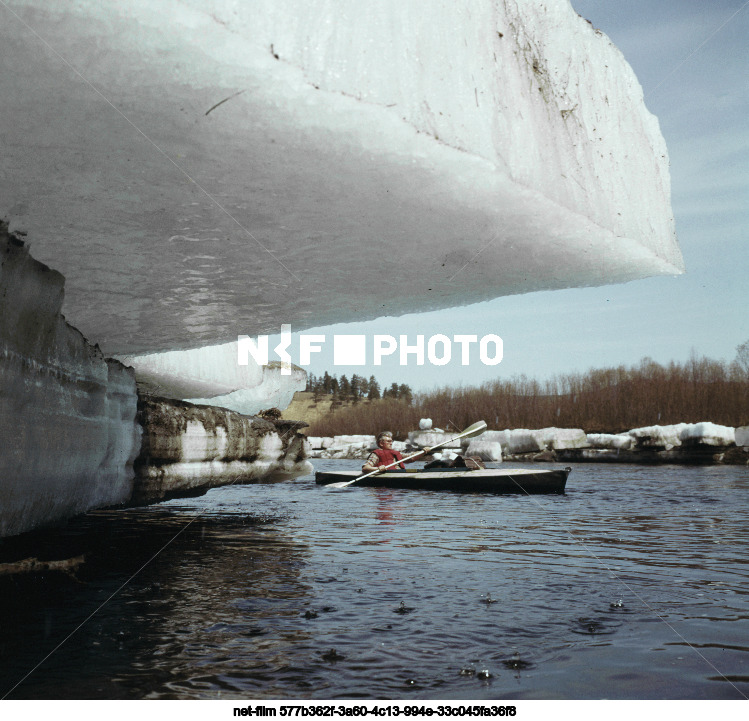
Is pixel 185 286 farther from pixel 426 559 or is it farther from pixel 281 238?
pixel 426 559

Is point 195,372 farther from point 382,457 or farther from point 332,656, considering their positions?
point 382,457

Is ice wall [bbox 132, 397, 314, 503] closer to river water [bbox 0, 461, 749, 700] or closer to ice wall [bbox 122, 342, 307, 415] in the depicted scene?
ice wall [bbox 122, 342, 307, 415]

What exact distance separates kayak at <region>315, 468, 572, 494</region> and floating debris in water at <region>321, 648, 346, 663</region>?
33.3ft

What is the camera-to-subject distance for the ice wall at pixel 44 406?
3756 mm

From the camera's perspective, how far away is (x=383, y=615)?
3.56 metres

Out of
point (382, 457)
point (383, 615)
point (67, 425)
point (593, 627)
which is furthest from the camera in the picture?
point (382, 457)

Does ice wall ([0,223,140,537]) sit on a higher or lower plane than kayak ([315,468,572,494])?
higher

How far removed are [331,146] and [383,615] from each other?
90.1 inches

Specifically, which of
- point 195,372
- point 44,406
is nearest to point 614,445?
point 195,372

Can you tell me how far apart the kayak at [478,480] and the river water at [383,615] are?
5236 mm

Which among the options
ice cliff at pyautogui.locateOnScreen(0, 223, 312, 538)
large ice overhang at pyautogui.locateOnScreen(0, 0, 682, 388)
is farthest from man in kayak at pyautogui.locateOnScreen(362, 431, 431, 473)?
large ice overhang at pyautogui.locateOnScreen(0, 0, 682, 388)

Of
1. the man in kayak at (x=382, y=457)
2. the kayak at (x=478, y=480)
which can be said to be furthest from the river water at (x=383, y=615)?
the man in kayak at (x=382, y=457)

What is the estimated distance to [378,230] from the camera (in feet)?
10.7

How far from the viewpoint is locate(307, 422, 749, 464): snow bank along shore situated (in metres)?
24.7
